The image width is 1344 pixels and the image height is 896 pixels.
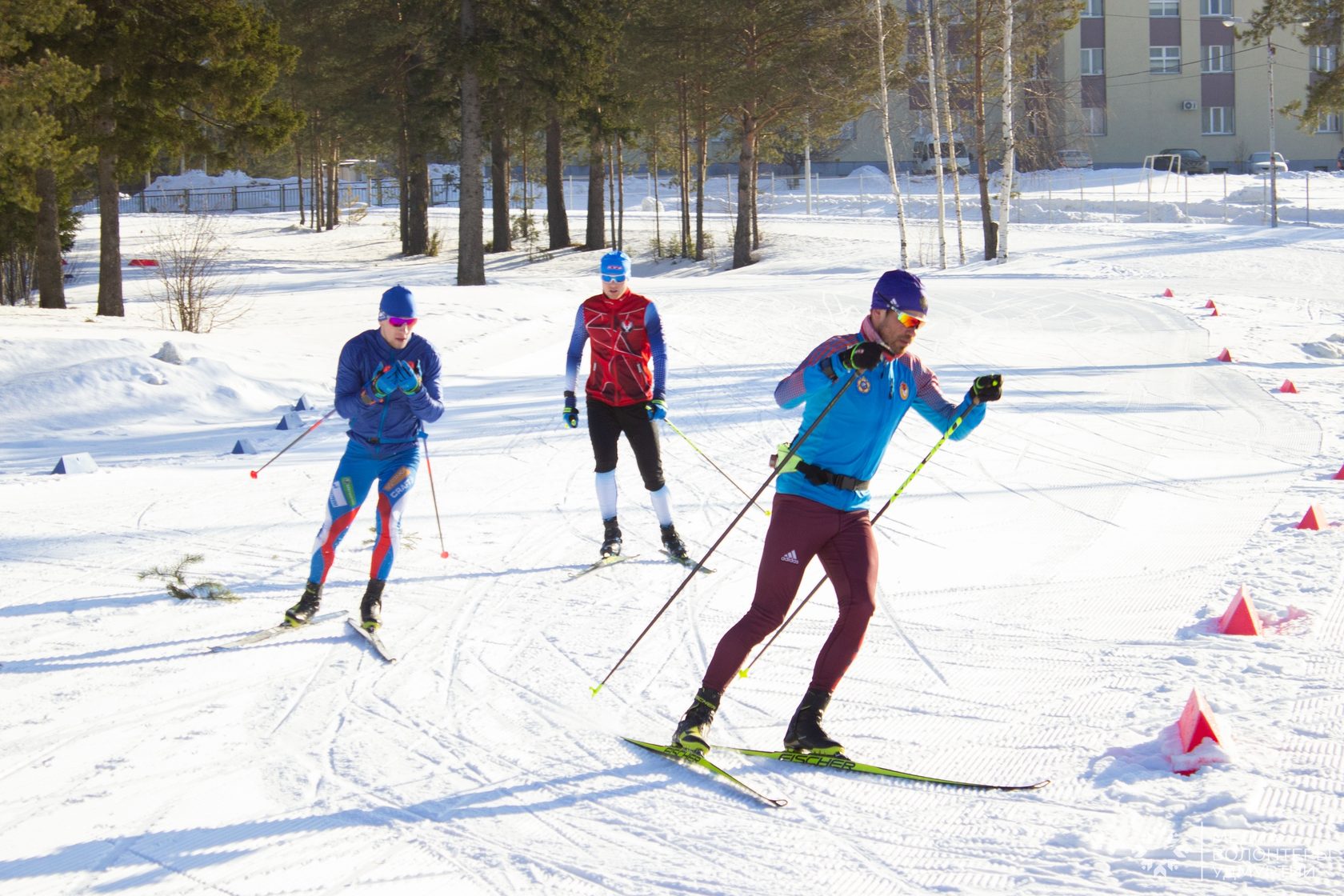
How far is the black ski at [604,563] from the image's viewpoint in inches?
299

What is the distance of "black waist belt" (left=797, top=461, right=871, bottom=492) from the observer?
4.57 meters

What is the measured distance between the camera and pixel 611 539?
792 cm

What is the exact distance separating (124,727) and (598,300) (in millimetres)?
3751

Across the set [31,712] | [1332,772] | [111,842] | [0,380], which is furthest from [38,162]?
[1332,772]

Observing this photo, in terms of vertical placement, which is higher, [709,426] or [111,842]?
[709,426]

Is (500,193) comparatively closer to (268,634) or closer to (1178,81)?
(268,634)

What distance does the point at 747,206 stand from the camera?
34.1 meters

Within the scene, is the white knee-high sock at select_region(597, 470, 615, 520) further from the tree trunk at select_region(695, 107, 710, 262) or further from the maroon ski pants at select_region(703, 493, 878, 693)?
the tree trunk at select_region(695, 107, 710, 262)

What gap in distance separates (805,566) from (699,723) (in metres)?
0.75

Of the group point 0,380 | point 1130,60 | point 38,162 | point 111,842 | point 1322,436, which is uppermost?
point 1130,60

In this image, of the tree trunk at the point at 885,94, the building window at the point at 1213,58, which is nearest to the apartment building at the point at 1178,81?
the building window at the point at 1213,58

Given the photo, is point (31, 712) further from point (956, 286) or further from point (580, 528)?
point (956, 286)

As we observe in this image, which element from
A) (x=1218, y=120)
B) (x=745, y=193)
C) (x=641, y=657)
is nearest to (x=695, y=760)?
(x=641, y=657)

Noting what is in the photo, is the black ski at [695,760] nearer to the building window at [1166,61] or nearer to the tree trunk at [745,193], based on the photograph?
the tree trunk at [745,193]
